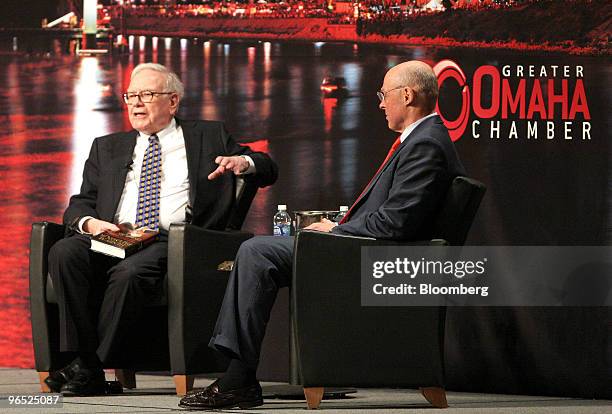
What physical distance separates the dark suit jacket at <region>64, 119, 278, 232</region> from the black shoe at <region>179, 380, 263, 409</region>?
3.05 ft

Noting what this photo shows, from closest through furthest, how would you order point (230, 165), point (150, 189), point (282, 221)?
point (230, 165), point (150, 189), point (282, 221)

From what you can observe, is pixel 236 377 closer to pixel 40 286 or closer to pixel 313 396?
pixel 313 396

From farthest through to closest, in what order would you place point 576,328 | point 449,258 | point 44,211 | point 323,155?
point 44,211
point 323,155
point 576,328
point 449,258

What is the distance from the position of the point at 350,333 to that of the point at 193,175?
111 cm

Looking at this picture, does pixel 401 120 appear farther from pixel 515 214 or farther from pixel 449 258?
pixel 515 214

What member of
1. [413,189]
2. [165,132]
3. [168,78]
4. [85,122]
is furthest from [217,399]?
[85,122]

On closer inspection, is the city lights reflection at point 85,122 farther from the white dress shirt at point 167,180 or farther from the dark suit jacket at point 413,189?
the dark suit jacket at point 413,189

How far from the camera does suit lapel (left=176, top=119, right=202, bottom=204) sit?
14.4 ft

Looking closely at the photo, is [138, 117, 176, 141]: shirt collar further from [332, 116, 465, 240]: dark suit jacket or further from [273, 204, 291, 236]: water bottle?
[332, 116, 465, 240]: dark suit jacket

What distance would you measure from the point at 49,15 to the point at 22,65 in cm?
29

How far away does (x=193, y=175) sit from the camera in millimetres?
4398

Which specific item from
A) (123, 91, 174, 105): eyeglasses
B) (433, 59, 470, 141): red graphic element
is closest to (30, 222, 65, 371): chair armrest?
(123, 91, 174, 105): eyeglasses

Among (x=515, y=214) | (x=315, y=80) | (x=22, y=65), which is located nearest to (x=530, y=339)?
(x=515, y=214)

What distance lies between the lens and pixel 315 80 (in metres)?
5.04
